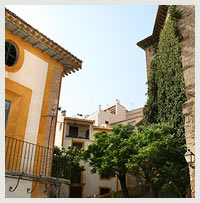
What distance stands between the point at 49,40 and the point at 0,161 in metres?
6.03

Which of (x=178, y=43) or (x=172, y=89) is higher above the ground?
(x=178, y=43)

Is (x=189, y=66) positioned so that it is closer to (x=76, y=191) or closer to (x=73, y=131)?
(x=76, y=191)

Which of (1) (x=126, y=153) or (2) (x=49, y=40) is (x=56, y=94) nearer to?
(2) (x=49, y=40)

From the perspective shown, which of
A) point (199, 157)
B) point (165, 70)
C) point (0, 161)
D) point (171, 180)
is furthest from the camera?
point (165, 70)

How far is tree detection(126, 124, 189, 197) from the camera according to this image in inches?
510

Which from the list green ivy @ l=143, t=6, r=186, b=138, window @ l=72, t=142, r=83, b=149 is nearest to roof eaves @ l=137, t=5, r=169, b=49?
green ivy @ l=143, t=6, r=186, b=138

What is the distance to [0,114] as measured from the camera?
189 inches

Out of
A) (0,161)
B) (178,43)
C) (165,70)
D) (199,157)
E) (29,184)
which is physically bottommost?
(29,184)

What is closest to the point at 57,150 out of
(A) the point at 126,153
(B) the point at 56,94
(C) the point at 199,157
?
(A) the point at 126,153

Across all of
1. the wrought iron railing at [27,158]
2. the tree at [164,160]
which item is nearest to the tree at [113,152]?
the tree at [164,160]

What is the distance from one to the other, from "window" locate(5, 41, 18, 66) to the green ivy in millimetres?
9570

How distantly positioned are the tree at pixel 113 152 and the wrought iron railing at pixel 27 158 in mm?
8113

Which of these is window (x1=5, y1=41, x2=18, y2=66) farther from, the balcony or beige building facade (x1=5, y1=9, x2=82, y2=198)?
the balcony

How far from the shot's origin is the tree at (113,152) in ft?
53.1
